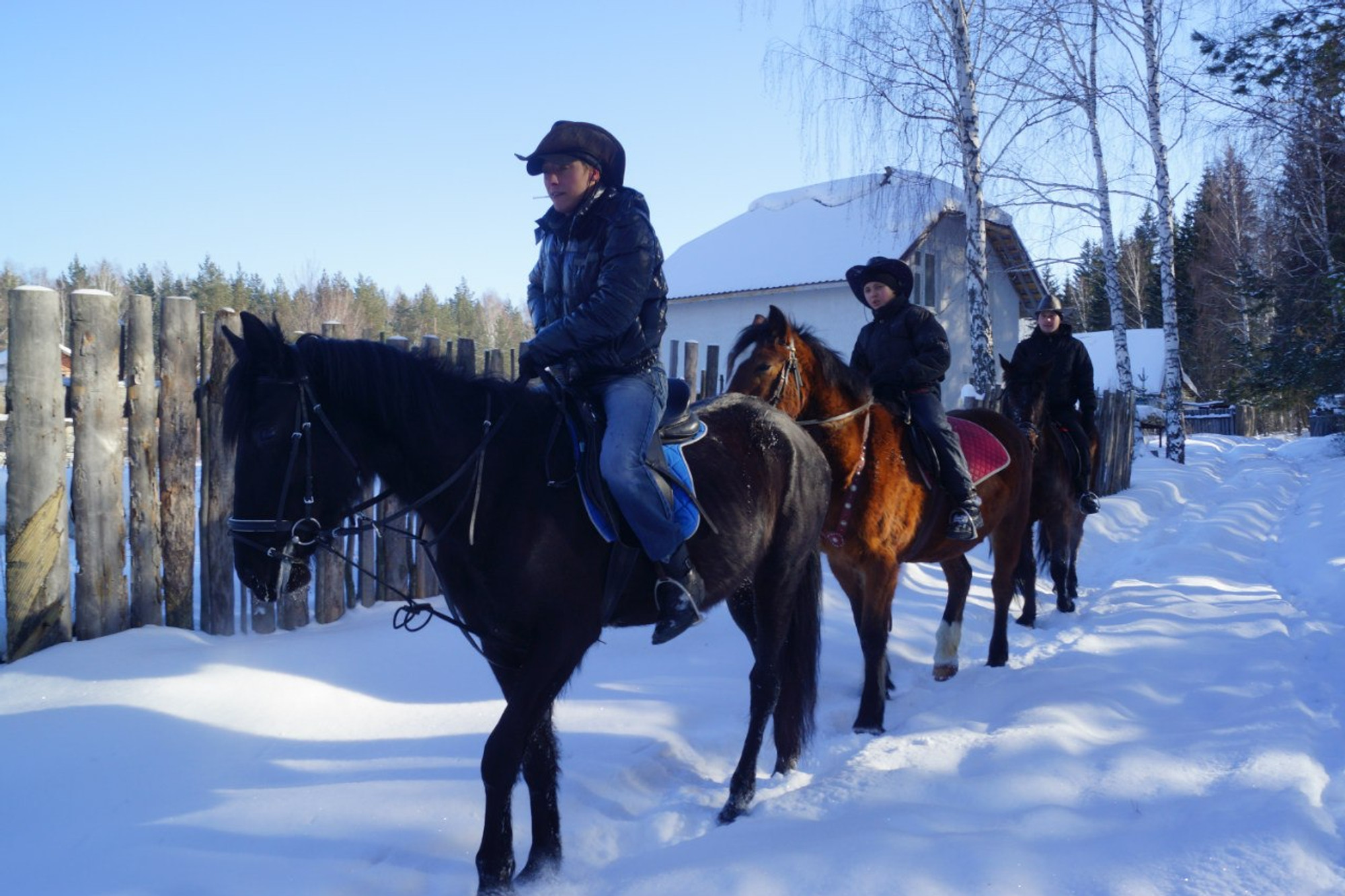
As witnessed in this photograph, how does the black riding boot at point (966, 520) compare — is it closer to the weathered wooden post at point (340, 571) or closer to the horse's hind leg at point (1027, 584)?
the horse's hind leg at point (1027, 584)

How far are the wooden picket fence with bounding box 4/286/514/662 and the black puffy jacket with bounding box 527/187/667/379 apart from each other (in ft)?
3.41

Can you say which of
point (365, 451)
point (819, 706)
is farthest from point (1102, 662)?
point (365, 451)

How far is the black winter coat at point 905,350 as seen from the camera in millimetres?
5809

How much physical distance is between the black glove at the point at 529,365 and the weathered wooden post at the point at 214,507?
3.01 meters

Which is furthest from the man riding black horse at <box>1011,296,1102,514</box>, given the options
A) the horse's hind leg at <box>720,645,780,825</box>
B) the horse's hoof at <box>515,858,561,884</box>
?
the horse's hoof at <box>515,858,561,884</box>

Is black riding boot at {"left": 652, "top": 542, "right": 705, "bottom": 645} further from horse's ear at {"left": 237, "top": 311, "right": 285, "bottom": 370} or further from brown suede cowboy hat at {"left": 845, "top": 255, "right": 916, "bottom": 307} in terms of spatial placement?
brown suede cowboy hat at {"left": 845, "top": 255, "right": 916, "bottom": 307}

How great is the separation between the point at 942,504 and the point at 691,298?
25.0 meters

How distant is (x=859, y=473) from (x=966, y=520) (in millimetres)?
962

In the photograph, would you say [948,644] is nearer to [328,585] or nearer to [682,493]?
[682,493]

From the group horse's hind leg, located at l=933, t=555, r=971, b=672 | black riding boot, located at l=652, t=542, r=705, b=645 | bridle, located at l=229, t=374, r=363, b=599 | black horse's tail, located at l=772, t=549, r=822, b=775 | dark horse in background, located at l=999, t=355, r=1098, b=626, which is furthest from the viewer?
dark horse in background, located at l=999, t=355, r=1098, b=626

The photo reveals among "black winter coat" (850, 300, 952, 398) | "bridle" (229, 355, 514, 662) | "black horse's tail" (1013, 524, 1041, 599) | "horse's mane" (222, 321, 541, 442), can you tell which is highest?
"black winter coat" (850, 300, 952, 398)

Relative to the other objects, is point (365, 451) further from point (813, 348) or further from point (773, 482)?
point (813, 348)

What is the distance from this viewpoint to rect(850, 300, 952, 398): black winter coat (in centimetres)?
581

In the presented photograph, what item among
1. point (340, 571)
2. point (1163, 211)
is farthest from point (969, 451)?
point (1163, 211)
